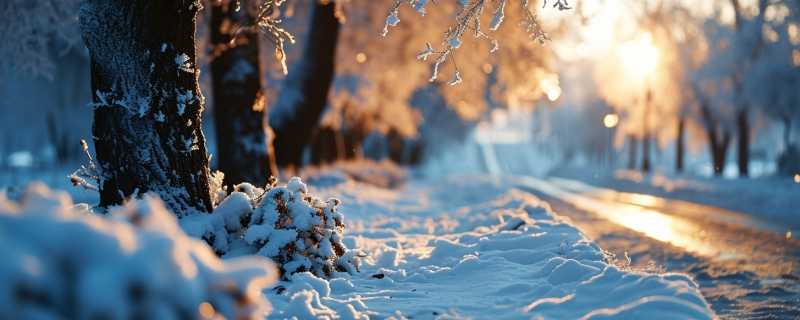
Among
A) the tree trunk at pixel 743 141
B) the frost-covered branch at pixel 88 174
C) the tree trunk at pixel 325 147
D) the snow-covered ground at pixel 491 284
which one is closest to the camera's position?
the snow-covered ground at pixel 491 284

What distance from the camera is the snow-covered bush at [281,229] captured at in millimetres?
4941

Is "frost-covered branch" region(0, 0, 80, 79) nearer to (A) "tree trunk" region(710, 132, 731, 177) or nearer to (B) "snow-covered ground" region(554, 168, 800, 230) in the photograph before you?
(B) "snow-covered ground" region(554, 168, 800, 230)

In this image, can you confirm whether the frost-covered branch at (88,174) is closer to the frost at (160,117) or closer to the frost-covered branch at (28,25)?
the frost at (160,117)

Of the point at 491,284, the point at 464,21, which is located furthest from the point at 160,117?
the point at 491,284

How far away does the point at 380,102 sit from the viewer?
25.0 metres

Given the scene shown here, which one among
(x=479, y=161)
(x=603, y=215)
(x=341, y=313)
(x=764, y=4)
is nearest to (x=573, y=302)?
(x=341, y=313)

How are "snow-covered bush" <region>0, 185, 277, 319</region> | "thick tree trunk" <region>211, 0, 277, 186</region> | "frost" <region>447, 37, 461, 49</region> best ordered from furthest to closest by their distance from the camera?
"thick tree trunk" <region>211, 0, 277, 186</region> < "frost" <region>447, 37, 461, 49</region> < "snow-covered bush" <region>0, 185, 277, 319</region>

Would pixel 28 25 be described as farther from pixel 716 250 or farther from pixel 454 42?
pixel 716 250

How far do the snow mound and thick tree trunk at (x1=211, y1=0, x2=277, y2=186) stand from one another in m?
2.31

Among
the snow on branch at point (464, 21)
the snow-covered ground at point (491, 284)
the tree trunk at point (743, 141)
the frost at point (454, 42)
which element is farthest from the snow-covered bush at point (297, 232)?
the tree trunk at point (743, 141)

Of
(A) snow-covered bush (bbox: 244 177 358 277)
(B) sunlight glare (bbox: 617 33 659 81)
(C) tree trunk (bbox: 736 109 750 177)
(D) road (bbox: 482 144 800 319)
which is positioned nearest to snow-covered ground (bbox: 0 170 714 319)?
(A) snow-covered bush (bbox: 244 177 358 277)

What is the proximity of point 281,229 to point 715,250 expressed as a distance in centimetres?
715

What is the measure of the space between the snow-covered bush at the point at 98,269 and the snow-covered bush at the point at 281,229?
2.64 meters

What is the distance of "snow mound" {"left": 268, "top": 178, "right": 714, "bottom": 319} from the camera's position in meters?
3.99
